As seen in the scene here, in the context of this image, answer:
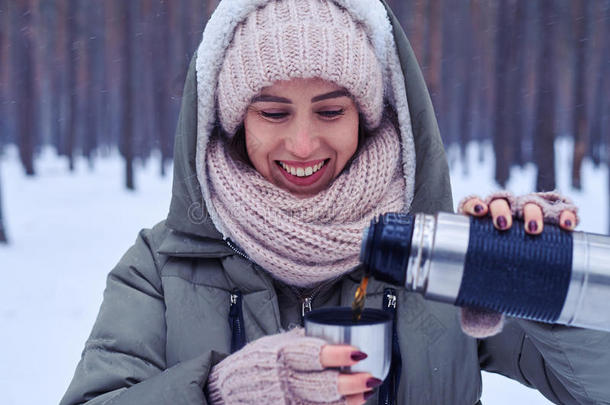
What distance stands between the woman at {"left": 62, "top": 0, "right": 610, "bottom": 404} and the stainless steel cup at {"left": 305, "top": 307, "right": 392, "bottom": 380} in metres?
0.52

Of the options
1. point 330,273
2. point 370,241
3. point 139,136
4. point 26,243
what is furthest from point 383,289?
point 139,136

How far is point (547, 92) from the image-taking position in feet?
30.5

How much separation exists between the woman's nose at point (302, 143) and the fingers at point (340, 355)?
0.76 metres

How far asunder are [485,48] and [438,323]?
25274mm

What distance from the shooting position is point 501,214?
1.22 meters

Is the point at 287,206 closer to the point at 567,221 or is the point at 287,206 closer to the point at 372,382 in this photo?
the point at 372,382

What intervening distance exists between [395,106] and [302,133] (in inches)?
17.2

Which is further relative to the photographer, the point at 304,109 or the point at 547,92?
the point at 547,92

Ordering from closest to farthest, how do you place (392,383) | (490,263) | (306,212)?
(490,263) < (392,383) < (306,212)

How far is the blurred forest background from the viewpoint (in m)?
11.4

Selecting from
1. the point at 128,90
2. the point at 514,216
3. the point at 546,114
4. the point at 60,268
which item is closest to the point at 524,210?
the point at 514,216

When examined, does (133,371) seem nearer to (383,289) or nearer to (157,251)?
(157,251)

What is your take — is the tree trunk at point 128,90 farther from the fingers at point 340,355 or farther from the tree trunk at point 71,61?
the fingers at point 340,355

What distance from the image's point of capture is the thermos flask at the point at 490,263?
1.18 metres
